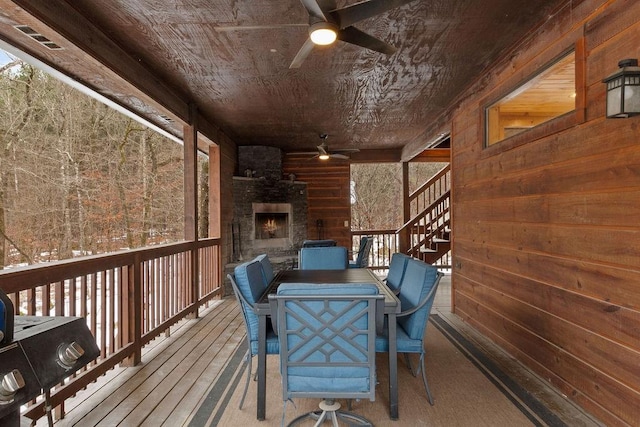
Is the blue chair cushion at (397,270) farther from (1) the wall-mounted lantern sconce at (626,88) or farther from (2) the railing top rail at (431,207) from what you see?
(2) the railing top rail at (431,207)

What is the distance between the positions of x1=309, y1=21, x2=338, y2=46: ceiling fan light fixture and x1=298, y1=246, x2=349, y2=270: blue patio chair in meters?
2.50

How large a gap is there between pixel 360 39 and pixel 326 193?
19.6 ft

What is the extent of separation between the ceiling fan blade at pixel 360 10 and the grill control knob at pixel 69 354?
1952 millimetres

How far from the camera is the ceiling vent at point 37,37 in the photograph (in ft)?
7.56

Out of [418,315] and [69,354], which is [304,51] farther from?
[69,354]

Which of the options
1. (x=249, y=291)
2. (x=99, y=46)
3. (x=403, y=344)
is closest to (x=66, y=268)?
(x=249, y=291)

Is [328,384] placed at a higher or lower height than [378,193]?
lower

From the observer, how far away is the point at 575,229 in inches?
93.7

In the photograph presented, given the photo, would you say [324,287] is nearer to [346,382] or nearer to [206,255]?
[346,382]

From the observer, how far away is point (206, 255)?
5324 mm

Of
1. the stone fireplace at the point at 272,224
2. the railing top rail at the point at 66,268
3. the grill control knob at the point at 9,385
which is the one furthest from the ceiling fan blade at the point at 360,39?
the stone fireplace at the point at 272,224

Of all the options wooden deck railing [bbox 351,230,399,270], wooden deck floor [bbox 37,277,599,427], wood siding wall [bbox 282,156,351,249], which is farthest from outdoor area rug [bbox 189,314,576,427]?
wood siding wall [bbox 282,156,351,249]

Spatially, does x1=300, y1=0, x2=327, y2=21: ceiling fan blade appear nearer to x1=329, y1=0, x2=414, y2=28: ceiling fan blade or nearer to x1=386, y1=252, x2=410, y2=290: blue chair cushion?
x1=329, y1=0, x2=414, y2=28: ceiling fan blade

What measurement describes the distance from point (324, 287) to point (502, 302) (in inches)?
92.0
